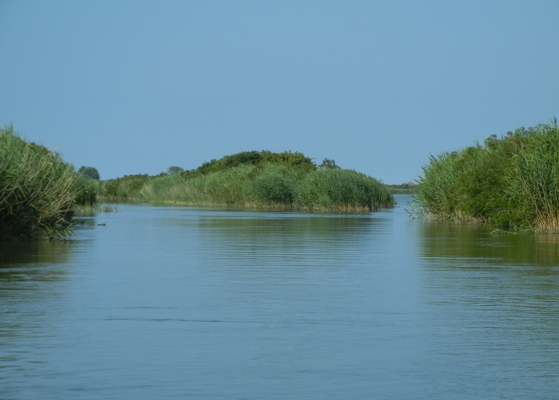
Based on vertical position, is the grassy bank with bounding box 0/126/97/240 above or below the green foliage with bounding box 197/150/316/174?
below

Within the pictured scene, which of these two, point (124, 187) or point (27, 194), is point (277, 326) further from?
point (124, 187)

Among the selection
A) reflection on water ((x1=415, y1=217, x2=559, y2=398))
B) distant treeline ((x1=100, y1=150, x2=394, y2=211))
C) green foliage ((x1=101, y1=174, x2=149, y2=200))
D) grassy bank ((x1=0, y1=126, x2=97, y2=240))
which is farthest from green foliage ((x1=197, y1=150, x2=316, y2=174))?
reflection on water ((x1=415, y1=217, x2=559, y2=398))

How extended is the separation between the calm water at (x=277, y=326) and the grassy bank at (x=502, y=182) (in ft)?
22.1

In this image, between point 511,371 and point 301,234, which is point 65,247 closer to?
point 301,234

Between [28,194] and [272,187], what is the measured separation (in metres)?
36.0

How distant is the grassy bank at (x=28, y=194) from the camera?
17.1 metres

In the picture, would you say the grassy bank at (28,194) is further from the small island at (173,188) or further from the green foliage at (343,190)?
the green foliage at (343,190)

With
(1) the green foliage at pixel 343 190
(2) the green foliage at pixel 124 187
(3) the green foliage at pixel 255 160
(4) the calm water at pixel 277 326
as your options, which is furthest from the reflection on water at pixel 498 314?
(2) the green foliage at pixel 124 187

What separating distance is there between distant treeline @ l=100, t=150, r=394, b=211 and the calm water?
99.8 feet

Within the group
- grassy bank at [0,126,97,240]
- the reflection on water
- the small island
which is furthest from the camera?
the small island

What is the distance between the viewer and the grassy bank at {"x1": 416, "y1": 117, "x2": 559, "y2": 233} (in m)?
22.2

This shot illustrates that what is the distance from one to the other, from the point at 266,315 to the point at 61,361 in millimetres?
2610

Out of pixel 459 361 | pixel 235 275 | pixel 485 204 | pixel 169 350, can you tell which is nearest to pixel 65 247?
pixel 235 275

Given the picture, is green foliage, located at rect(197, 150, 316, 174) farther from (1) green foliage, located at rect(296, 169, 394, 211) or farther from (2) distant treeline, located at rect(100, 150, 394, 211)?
(1) green foliage, located at rect(296, 169, 394, 211)
